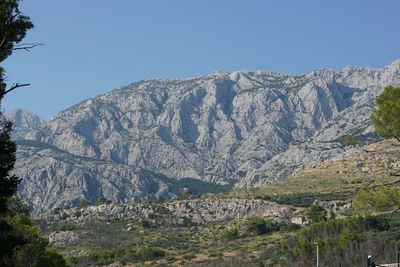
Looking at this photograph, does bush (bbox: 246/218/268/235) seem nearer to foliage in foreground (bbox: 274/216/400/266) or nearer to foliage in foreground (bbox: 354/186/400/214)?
foliage in foreground (bbox: 274/216/400/266)

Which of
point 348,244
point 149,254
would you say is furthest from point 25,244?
point 149,254

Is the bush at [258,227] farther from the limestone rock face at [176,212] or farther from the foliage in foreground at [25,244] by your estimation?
the foliage in foreground at [25,244]

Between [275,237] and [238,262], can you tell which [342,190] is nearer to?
[275,237]

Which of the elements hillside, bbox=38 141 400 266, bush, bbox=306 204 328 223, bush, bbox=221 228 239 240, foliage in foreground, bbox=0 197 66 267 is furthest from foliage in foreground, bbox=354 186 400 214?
bush, bbox=221 228 239 240

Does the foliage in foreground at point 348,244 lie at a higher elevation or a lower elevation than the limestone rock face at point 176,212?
lower

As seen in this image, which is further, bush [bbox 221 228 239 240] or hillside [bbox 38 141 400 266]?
bush [bbox 221 228 239 240]

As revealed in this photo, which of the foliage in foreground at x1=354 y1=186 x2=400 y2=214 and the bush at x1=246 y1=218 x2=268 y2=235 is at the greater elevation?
the foliage in foreground at x1=354 y1=186 x2=400 y2=214

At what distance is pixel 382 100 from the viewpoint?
36406 millimetres

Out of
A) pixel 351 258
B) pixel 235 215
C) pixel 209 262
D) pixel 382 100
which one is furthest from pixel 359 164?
pixel 382 100

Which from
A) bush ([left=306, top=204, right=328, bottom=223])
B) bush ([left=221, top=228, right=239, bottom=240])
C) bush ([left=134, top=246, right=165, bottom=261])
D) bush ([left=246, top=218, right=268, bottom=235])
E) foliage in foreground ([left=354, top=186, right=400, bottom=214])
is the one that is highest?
foliage in foreground ([left=354, top=186, right=400, bottom=214])

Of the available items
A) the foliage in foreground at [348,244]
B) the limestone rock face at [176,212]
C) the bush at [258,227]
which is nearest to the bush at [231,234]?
the bush at [258,227]

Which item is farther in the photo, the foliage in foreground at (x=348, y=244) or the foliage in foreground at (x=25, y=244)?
the foliage in foreground at (x=348, y=244)

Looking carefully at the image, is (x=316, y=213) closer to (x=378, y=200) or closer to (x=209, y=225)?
(x=209, y=225)

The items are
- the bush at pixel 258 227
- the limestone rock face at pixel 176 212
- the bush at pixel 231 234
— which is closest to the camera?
the bush at pixel 231 234
